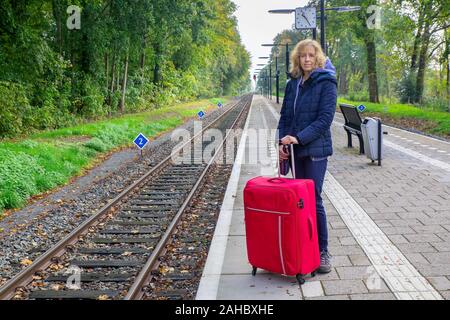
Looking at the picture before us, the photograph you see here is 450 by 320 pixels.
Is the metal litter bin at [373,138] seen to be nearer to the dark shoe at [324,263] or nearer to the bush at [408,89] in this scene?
the dark shoe at [324,263]

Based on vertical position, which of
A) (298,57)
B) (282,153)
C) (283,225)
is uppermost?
(298,57)

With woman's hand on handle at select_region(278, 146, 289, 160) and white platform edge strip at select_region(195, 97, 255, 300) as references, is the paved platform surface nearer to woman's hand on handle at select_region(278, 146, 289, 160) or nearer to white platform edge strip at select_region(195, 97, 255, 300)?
white platform edge strip at select_region(195, 97, 255, 300)

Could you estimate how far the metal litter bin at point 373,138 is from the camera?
990 cm

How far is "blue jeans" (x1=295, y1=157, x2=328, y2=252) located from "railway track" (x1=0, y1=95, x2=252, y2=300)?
5.92 ft

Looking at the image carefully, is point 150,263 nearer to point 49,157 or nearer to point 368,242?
point 368,242

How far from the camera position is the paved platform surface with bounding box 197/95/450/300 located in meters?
4.03

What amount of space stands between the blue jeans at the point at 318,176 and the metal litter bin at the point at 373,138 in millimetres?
6011

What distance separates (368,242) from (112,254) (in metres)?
3.06

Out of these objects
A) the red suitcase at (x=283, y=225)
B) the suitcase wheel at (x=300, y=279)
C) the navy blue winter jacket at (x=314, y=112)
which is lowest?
the suitcase wheel at (x=300, y=279)

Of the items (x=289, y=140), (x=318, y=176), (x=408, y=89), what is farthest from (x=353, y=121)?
(x=408, y=89)

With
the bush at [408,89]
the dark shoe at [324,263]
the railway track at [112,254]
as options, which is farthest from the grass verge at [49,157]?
the bush at [408,89]

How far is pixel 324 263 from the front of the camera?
14.4ft
